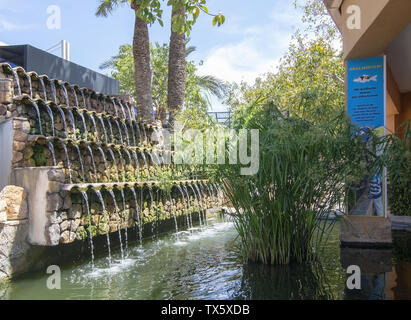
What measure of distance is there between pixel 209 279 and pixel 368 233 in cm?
308

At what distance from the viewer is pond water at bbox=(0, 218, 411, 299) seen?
3.36 metres

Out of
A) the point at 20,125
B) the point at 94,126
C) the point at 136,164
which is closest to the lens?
the point at 20,125

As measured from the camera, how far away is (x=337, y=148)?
3.87 m

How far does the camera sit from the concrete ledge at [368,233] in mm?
5574

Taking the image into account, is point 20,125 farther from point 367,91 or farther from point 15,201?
point 367,91

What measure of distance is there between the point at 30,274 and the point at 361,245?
469cm

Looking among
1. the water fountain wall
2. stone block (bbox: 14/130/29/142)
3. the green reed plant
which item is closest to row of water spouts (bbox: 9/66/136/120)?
the water fountain wall

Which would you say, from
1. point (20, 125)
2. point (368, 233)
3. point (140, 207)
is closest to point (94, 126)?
point (140, 207)

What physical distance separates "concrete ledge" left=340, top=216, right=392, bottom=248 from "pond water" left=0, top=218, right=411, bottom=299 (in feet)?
1.10

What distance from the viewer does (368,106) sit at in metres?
5.80

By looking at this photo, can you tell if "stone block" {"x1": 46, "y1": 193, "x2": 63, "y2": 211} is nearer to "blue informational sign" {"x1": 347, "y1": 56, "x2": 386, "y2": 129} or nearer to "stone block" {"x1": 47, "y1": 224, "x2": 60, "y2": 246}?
"stone block" {"x1": 47, "y1": 224, "x2": 60, "y2": 246}

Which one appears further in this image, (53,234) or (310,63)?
(310,63)

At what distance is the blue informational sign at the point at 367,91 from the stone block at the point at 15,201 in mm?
4926
